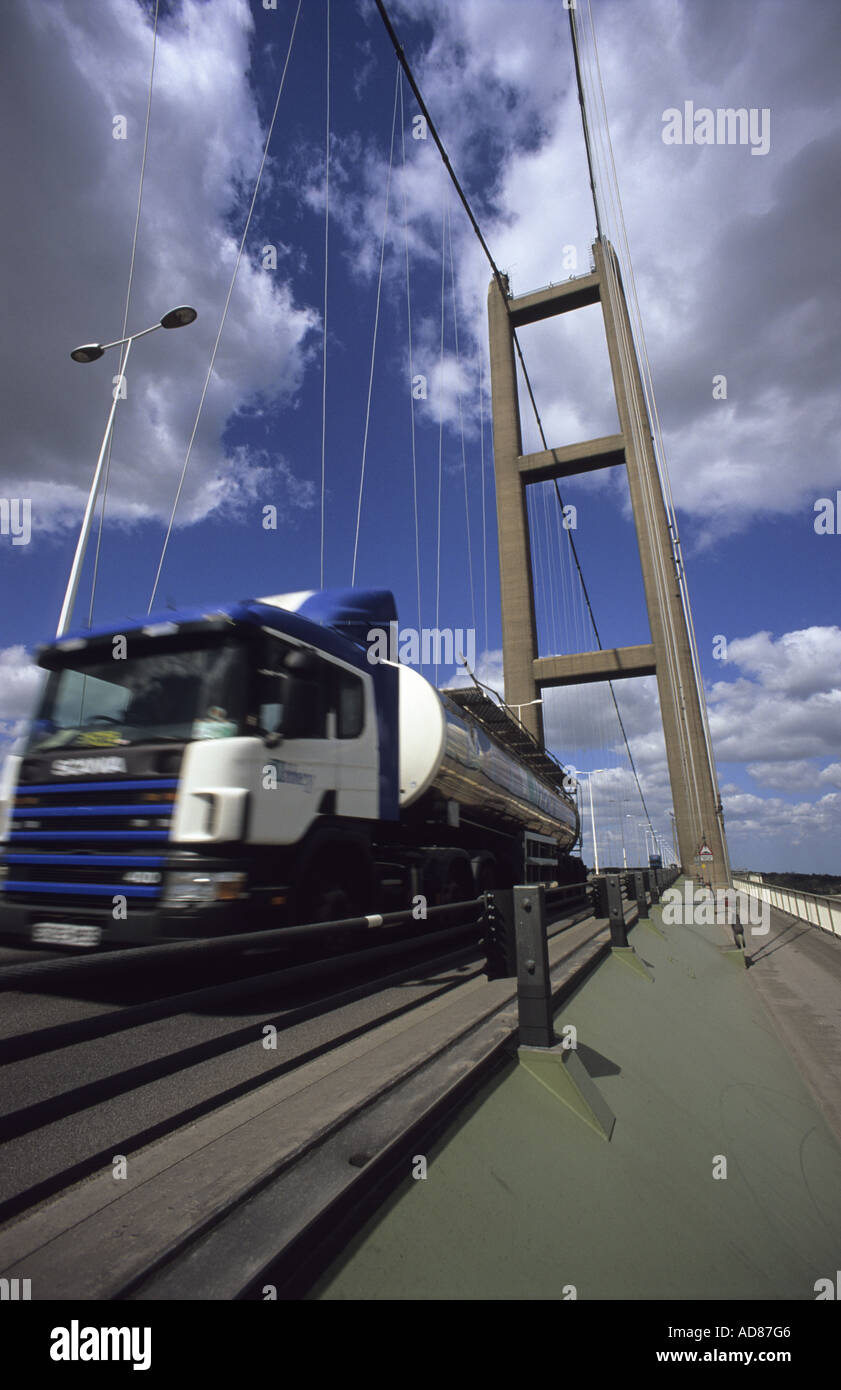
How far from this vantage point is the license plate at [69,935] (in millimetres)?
4133

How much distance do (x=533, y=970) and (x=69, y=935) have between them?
306 cm

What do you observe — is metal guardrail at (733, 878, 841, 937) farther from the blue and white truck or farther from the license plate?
the license plate

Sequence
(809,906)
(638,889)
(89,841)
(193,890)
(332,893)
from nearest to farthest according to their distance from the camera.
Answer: (193,890)
(89,841)
(332,893)
(638,889)
(809,906)

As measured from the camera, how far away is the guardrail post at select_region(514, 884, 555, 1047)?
111 inches

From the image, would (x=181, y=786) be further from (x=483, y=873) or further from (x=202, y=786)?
(x=483, y=873)

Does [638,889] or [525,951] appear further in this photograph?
[638,889]

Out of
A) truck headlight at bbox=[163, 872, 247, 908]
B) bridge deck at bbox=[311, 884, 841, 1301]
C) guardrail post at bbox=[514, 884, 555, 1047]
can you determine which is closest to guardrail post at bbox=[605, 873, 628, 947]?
bridge deck at bbox=[311, 884, 841, 1301]

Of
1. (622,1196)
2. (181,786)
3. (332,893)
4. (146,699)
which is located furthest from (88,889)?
(622,1196)

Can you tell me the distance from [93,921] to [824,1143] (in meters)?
4.50

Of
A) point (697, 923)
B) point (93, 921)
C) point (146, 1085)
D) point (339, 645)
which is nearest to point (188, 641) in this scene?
point (339, 645)

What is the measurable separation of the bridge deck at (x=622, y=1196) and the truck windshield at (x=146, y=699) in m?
3.12

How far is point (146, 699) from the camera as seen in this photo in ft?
16.0

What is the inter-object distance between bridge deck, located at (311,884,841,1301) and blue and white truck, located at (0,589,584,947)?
7.33 ft

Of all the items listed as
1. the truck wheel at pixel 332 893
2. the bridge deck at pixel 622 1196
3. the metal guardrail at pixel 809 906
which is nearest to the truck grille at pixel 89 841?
the truck wheel at pixel 332 893
